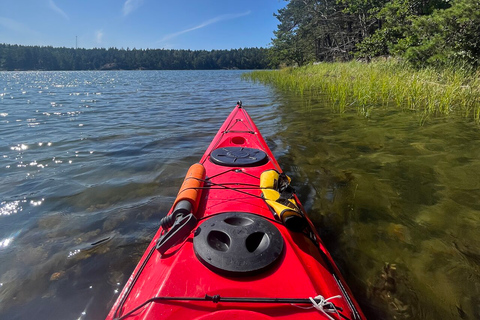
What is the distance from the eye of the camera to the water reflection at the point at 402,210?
5.72 ft

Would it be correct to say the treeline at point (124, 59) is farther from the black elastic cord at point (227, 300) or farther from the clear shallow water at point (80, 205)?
the black elastic cord at point (227, 300)

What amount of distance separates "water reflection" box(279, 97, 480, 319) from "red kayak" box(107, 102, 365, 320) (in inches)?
25.0

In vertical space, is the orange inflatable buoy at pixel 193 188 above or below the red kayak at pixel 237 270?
above

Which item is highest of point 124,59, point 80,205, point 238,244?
point 124,59

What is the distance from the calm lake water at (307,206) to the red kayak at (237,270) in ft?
2.01

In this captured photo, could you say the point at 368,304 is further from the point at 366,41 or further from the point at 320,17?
the point at 320,17

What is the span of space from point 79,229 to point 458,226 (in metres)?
3.61

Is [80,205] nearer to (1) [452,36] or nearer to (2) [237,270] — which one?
(2) [237,270]

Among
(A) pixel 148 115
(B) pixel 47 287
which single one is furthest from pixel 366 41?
(B) pixel 47 287

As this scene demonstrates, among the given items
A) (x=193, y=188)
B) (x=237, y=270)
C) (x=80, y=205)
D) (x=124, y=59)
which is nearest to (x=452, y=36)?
(x=193, y=188)

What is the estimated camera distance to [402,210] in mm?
2590

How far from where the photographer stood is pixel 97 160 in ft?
14.0

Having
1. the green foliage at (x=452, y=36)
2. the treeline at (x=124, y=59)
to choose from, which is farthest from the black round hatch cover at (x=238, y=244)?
the treeline at (x=124, y=59)

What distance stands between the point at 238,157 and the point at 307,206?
37.9 inches
